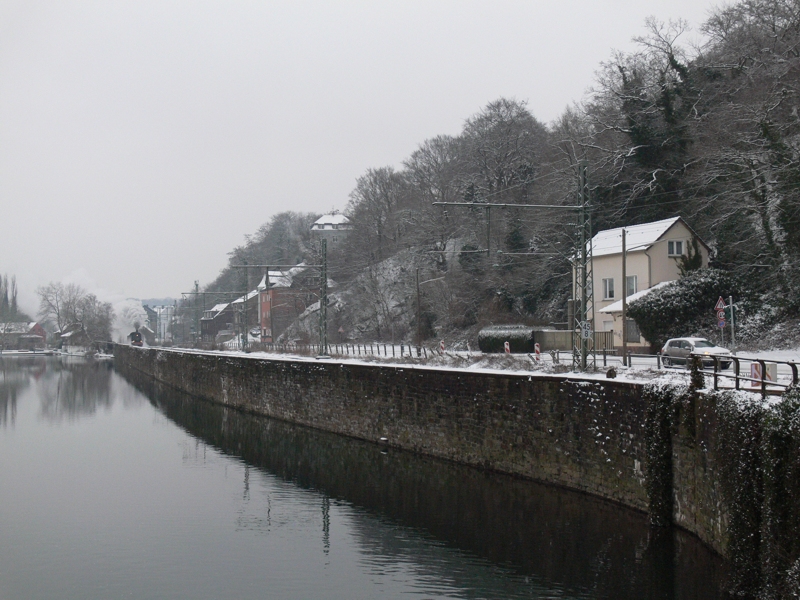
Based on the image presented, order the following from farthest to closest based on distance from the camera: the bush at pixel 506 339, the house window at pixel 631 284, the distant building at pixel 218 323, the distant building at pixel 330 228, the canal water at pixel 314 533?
1. the distant building at pixel 218 323
2. the distant building at pixel 330 228
3. the house window at pixel 631 284
4. the bush at pixel 506 339
5. the canal water at pixel 314 533

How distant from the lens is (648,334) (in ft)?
129

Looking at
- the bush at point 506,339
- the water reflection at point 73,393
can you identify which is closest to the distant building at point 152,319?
the water reflection at point 73,393

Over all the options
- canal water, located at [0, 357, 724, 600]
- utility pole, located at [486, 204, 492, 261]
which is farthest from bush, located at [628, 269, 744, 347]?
canal water, located at [0, 357, 724, 600]

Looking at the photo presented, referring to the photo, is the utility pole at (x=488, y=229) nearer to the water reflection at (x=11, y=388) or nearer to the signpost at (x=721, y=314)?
the signpost at (x=721, y=314)

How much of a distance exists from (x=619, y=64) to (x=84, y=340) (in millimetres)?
98261

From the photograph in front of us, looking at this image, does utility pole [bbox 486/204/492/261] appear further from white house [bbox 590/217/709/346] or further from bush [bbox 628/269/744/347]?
bush [bbox 628/269/744/347]

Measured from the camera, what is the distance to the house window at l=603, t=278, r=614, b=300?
46750 millimetres

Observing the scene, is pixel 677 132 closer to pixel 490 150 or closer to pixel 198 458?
pixel 490 150

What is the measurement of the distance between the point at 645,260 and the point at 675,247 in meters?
1.86

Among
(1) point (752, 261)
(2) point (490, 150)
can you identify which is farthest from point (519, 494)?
(2) point (490, 150)

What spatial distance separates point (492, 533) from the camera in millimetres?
15438

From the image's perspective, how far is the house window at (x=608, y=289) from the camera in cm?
4675

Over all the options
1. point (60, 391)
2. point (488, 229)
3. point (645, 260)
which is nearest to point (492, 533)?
point (488, 229)

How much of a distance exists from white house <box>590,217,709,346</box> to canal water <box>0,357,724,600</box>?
22072mm
